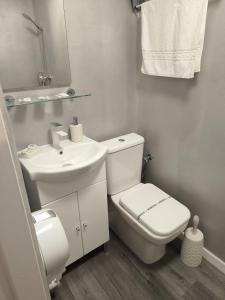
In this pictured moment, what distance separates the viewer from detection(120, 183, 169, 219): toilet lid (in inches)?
57.2

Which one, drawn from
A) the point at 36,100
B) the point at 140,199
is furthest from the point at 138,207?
the point at 36,100

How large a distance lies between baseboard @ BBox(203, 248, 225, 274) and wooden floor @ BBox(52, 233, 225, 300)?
0.03m

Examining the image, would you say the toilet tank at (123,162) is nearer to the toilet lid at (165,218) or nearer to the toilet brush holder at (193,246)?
the toilet lid at (165,218)

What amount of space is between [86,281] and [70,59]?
5.00 feet

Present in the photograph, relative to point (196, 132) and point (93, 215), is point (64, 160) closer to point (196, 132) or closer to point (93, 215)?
point (93, 215)

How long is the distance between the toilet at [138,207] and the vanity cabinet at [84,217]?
16cm

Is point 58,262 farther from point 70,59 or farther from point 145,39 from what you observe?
point 145,39

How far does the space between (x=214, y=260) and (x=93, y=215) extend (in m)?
0.94

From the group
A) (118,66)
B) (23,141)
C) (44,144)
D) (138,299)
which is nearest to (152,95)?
(118,66)

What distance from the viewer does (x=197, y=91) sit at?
4.35ft

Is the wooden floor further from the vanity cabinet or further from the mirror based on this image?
the mirror

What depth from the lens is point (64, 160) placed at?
1379mm

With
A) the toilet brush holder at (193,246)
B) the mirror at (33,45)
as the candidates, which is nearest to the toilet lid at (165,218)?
the toilet brush holder at (193,246)

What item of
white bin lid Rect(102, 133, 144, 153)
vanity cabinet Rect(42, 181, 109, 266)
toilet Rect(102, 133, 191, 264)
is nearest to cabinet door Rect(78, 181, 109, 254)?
vanity cabinet Rect(42, 181, 109, 266)
